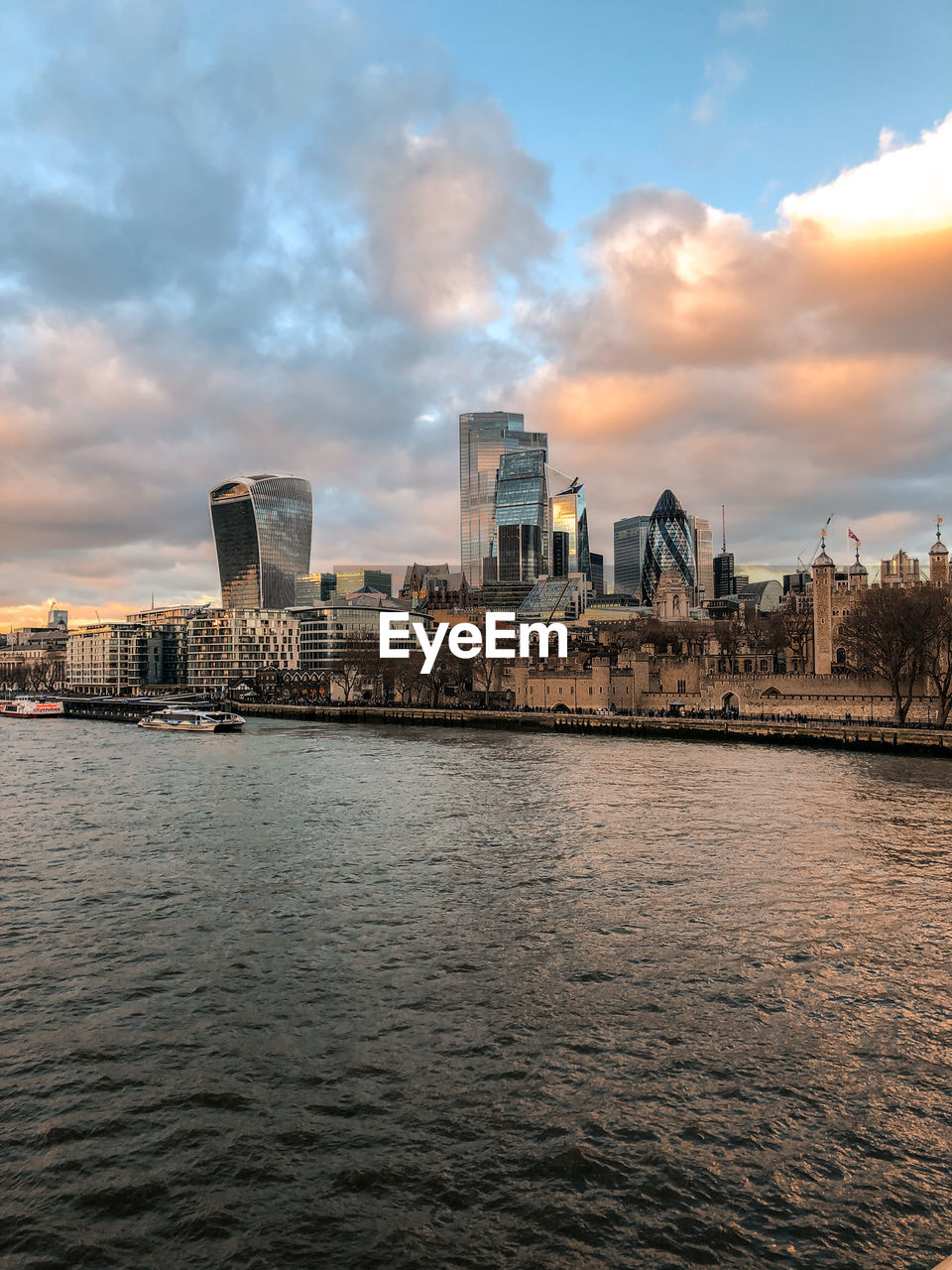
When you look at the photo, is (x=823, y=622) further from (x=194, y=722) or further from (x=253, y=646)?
(x=253, y=646)

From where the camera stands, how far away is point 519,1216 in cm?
1067

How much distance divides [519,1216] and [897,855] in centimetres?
2392

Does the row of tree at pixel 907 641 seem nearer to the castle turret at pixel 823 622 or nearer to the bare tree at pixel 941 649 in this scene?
the bare tree at pixel 941 649

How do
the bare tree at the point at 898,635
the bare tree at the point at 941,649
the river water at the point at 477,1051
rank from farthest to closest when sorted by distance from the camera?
the bare tree at the point at 898,635, the bare tree at the point at 941,649, the river water at the point at 477,1051

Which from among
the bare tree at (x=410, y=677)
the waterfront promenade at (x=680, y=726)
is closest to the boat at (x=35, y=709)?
the waterfront promenade at (x=680, y=726)

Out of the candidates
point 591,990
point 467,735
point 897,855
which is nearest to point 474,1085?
point 591,990

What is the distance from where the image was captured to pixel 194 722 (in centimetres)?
10181

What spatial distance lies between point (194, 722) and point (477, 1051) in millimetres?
93880

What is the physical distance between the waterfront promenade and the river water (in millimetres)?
39467

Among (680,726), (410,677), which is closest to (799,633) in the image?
(680,726)

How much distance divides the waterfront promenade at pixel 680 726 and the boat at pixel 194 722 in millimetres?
19989

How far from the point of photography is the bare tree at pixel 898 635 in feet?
258

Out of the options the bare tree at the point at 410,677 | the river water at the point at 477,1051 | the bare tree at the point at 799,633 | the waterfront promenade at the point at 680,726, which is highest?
the bare tree at the point at 799,633

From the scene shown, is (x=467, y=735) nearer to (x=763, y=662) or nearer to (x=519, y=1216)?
(x=763, y=662)
